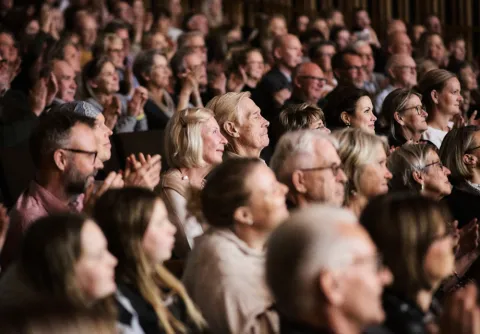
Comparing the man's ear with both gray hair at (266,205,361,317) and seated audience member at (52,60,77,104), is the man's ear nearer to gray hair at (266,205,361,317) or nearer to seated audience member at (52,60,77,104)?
seated audience member at (52,60,77,104)

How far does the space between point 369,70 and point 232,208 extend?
475cm

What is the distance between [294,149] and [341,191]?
0.19m

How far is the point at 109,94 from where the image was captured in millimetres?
5574

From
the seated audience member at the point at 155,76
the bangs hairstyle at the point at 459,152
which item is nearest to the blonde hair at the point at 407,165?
the bangs hairstyle at the point at 459,152

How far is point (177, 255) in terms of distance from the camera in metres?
3.51

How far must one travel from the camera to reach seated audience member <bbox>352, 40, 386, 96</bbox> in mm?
6711

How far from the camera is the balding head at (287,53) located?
6782mm

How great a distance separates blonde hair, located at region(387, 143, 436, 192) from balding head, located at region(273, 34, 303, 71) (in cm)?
293

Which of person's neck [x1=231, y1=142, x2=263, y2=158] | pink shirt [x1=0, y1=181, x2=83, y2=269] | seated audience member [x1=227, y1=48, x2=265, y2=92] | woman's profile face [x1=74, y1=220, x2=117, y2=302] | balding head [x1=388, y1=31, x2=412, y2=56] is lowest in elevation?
balding head [x1=388, y1=31, x2=412, y2=56]

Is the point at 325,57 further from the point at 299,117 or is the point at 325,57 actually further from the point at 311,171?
the point at 311,171

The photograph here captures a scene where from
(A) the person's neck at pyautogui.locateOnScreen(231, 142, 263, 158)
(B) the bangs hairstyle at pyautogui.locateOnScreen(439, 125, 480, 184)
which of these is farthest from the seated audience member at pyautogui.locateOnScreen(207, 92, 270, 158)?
(B) the bangs hairstyle at pyautogui.locateOnScreen(439, 125, 480, 184)

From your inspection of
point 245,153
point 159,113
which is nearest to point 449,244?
point 245,153

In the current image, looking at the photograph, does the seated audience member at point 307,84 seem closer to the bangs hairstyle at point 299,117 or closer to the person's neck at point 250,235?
the bangs hairstyle at point 299,117

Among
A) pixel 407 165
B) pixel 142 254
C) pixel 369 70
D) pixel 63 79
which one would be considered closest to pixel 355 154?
pixel 407 165
